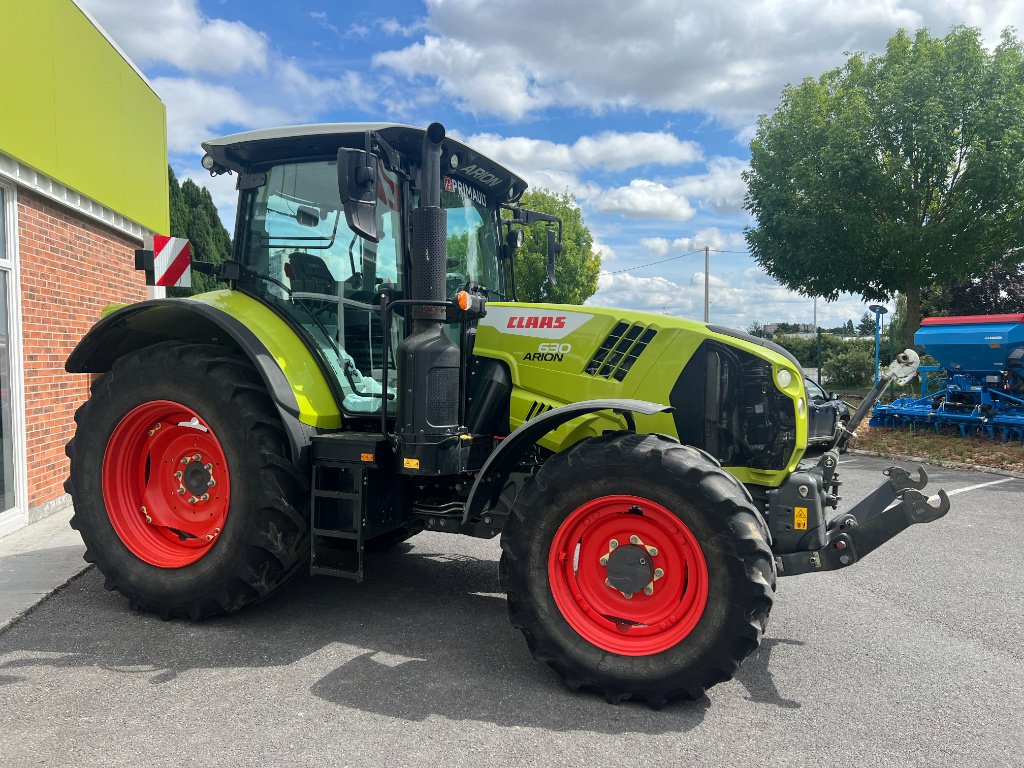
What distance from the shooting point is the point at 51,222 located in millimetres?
6418

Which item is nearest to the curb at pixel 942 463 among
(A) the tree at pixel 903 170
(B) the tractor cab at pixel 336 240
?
(A) the tree at pixel 903 170

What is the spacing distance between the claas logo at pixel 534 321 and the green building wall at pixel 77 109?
4.23 meters

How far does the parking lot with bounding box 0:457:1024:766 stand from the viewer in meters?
2.76

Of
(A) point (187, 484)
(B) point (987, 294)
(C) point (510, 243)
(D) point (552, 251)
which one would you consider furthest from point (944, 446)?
(B) point (987, 294)

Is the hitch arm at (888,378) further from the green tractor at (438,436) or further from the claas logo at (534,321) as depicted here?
the claas logo at (534,321)

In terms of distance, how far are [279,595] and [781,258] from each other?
1350 cm

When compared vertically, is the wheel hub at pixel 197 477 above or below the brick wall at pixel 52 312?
below

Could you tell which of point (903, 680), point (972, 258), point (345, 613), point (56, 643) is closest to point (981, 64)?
point (972, 258)

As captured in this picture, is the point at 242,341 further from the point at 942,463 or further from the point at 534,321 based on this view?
the point at 942,463

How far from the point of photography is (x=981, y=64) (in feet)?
42.8

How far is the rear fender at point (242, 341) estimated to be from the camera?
12.6 feet

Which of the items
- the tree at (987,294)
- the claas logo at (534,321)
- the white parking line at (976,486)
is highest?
the tree at (987,294)

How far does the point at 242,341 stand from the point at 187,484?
0.95 meters

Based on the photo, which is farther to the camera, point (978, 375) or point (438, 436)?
point (978, 375)
